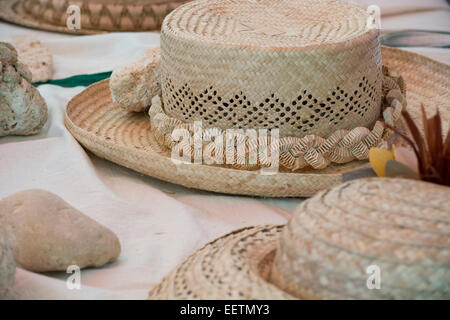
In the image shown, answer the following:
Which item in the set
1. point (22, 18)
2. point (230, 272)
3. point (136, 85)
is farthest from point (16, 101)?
point (22, 18)

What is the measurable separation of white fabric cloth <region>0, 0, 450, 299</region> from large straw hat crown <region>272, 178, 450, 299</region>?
374 millimetres

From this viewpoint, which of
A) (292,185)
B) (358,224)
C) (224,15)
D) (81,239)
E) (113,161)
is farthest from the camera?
(224,15)

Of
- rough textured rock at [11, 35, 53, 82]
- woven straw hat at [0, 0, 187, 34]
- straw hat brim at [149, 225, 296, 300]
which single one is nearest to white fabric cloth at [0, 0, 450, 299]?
straw hat brim at [149, 225, 296, 300]

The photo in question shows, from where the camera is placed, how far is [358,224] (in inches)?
35.2

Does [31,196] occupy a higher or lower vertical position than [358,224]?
lower

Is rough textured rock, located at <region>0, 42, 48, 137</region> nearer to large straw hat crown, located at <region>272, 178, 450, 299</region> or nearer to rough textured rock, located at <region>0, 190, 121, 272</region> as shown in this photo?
rough textured rock, located at <region>0, 190, 121, 272</region>

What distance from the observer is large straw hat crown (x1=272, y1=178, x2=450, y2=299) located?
0.86m

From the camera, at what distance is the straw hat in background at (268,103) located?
1479 mm

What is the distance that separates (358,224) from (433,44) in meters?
1.81

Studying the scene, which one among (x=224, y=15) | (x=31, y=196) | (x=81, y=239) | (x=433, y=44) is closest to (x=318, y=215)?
(x=81, y=239)

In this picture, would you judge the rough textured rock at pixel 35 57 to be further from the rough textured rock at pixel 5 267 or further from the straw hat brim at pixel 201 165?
the rough textured rock at pixel 5 267

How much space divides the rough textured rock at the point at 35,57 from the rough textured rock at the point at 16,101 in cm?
46

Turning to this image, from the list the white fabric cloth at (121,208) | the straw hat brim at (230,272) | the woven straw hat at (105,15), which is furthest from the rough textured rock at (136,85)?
the woven straw hat at (105,15)
